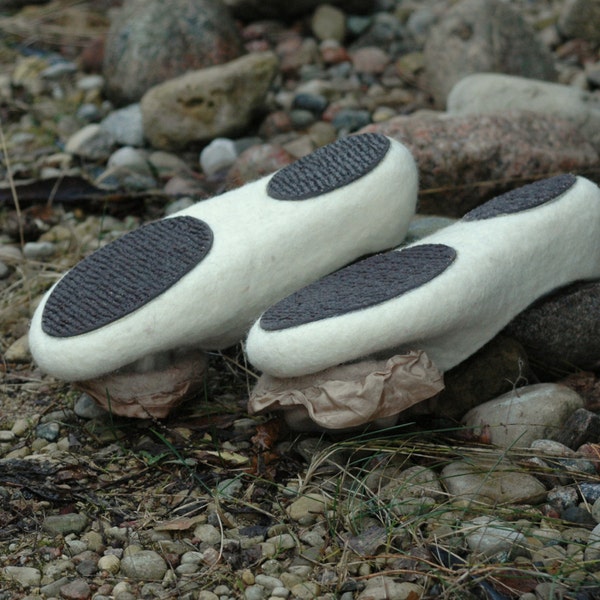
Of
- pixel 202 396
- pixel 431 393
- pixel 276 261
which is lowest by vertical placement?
pixel 202 396

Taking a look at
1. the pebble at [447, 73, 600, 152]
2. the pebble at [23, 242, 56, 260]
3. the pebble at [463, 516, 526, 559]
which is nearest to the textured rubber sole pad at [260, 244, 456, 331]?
the pebble at [463, 516, 526, 559]

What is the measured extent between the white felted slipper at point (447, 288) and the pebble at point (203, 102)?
1.94m

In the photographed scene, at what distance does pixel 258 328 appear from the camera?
2303 mm

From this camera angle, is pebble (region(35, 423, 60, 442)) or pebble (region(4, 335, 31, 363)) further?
pebble (region(4, 335, 31, 363))

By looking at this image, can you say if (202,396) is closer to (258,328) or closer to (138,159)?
(258,328)

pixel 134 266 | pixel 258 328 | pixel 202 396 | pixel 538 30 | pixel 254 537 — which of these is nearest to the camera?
pixel 254 537

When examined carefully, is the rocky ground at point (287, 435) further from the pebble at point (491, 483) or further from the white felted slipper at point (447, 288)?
the white felted slipper at point (447, 288)

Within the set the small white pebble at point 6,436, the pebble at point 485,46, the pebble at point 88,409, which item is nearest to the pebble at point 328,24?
the pebble at point 485,46

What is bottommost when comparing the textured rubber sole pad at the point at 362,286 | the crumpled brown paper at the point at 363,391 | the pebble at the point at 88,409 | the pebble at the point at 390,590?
the pebble at the point at 88,409

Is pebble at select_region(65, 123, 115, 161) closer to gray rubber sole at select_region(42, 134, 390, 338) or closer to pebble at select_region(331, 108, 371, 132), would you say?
pebble at select_region(331, 108, 371, 132)

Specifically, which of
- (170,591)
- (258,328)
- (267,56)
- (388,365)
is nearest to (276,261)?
(258,328)

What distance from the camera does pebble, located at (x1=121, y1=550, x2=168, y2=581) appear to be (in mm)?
2008

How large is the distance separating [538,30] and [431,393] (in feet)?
13.0

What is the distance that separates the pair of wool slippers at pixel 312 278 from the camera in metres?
2.26
